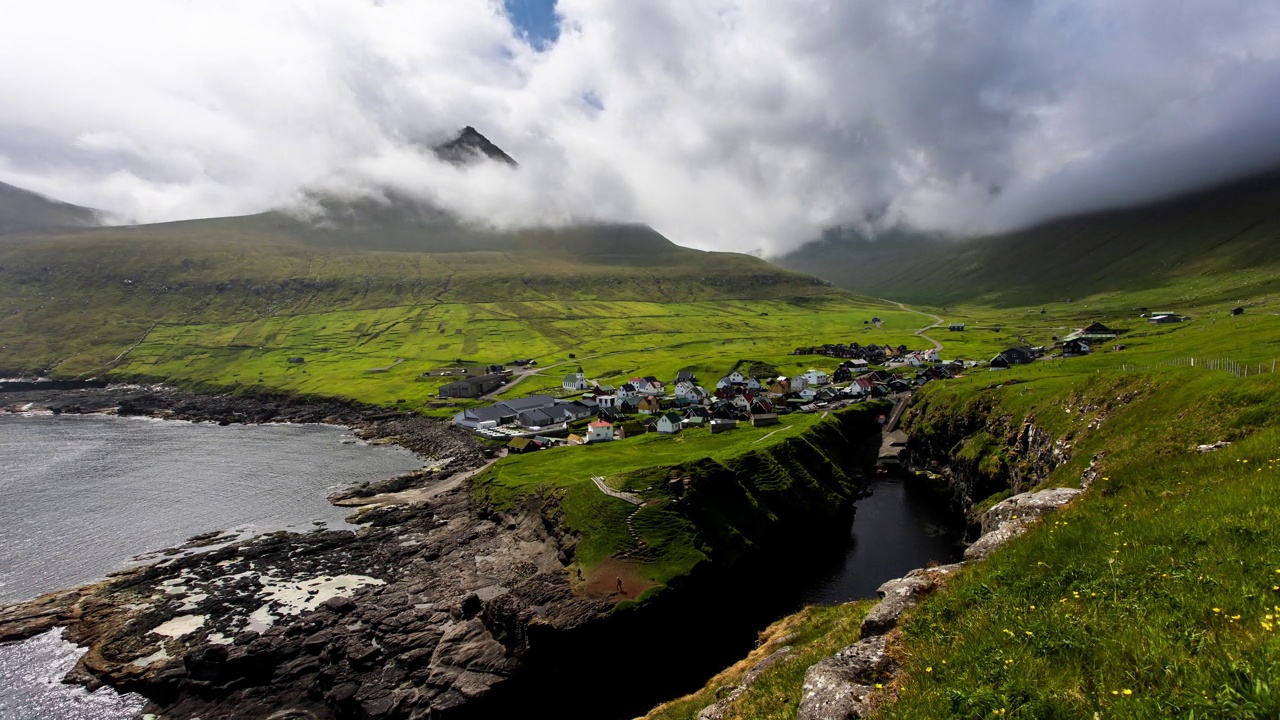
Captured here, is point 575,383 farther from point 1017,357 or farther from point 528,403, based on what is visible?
point 1017,357

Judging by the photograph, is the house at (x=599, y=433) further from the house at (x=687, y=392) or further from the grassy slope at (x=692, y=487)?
the house at (x=687, y=392)

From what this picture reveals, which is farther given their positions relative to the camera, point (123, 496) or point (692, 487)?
point (123, 496)

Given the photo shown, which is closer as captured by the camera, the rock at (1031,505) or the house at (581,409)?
the rock at (1031,505)

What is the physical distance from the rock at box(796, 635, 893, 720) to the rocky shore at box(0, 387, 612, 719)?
35.3m

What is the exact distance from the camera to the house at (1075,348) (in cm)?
13400

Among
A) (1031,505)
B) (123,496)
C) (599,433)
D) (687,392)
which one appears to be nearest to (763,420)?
(599,433)

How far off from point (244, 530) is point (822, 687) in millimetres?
89757

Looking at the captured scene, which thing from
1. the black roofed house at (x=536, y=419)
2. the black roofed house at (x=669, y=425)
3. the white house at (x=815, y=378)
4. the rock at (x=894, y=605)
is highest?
the rock at (x=894, y=605)

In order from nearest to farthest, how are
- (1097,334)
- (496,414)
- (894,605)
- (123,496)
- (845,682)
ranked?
(845,682) < (894,605) < (123,496) < (496,414) < (1097,334)

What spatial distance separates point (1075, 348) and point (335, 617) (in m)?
162

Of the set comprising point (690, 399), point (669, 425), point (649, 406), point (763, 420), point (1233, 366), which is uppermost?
point (1233, 366)

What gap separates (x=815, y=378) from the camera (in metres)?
142

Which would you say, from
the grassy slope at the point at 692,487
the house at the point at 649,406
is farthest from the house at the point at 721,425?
the house at the point at 649,406

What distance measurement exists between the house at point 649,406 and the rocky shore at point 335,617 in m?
57.0
